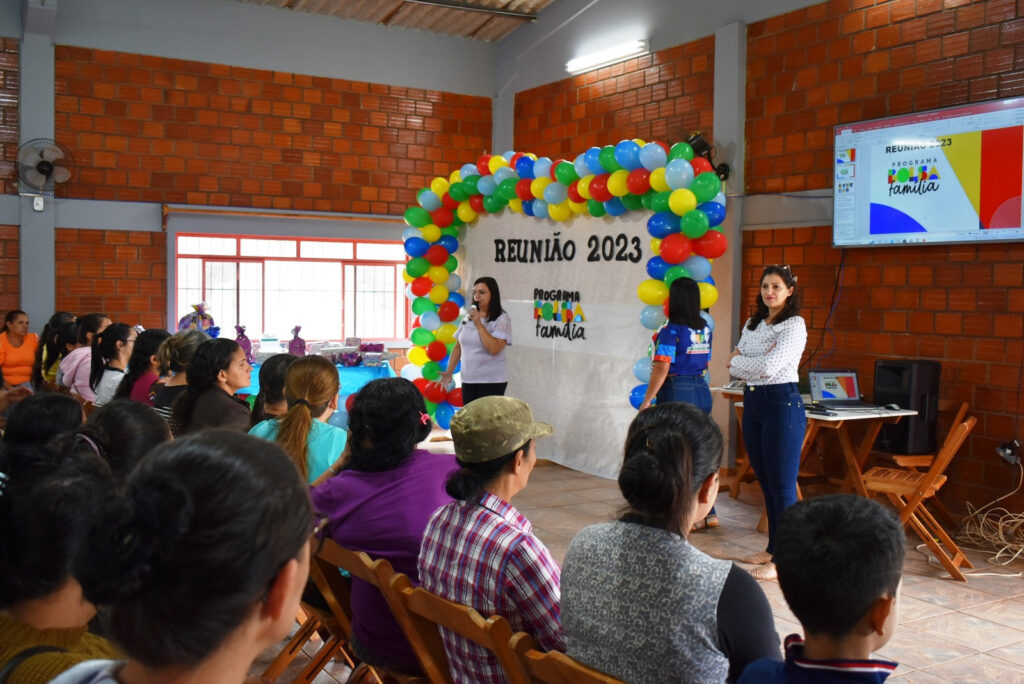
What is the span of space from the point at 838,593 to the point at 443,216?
648 cm

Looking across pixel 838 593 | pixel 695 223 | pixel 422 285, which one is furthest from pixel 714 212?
pixel 838 593

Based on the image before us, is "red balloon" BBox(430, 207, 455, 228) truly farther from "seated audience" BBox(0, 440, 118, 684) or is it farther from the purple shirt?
"seated audience" BBox(0, 440, 118, 684)

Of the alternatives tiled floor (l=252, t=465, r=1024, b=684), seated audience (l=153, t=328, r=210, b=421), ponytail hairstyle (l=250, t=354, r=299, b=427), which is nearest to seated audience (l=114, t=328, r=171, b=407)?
seated audience (l=153, t=328, r=210, b=421)

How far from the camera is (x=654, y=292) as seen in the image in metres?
5.77

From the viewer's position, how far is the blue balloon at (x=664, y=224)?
5590 mm

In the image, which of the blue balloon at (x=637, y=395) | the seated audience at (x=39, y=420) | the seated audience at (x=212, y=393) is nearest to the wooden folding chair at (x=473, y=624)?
the seated audience at (x=39, y=420)

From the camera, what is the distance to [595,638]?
1.70 m

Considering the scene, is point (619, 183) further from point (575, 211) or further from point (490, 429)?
point (490, 429)

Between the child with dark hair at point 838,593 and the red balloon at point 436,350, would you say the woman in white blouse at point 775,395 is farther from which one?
the red balloon at point 436,350

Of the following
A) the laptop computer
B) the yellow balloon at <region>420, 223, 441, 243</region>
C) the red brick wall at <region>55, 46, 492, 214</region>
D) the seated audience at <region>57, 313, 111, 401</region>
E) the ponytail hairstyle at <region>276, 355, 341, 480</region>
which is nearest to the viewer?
the ponytail hairstyle at <region>276, 355, 341, 480</region>

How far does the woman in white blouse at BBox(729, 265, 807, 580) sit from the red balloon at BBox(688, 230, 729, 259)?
3.30 feet

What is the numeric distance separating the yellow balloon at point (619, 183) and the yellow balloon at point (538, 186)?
0.74 m

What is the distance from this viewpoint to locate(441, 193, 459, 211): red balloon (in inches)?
298

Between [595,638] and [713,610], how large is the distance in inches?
9.3
